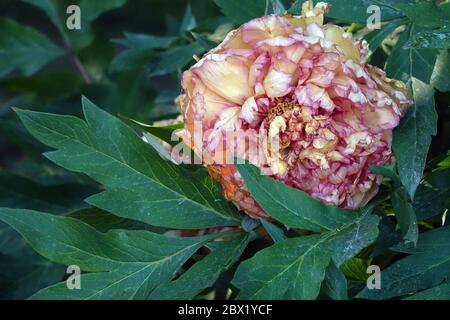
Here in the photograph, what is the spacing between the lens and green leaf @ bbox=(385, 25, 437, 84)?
97 centimetres

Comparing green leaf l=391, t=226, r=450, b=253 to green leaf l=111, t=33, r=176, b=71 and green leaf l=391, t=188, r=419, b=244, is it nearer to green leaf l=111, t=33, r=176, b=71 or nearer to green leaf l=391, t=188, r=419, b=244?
green leaf l=391, t=188, r=419, b=244

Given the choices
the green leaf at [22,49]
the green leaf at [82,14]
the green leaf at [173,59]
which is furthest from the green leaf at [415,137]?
the green leaf at [22,49]

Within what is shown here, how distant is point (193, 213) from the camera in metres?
0.95

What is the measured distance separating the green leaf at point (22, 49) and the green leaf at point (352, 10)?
85 centimetres

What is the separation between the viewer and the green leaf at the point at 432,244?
0.88 meters

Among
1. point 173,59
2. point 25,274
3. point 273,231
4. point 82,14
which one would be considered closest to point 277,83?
point 273,231

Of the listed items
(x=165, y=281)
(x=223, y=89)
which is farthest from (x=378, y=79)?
(x=165, y=281)

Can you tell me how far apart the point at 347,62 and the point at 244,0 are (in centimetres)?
27

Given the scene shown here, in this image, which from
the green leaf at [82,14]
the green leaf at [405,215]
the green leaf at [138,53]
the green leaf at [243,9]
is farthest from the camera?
the green leaf at [82,14]

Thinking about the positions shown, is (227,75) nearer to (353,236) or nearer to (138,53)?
(353,236)

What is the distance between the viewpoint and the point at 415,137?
0.90 m

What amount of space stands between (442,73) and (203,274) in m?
0.37

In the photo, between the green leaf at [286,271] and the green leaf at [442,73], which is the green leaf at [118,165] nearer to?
the green leaf at [286,271]

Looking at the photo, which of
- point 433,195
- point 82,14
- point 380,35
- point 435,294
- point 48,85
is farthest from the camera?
point 48,85
